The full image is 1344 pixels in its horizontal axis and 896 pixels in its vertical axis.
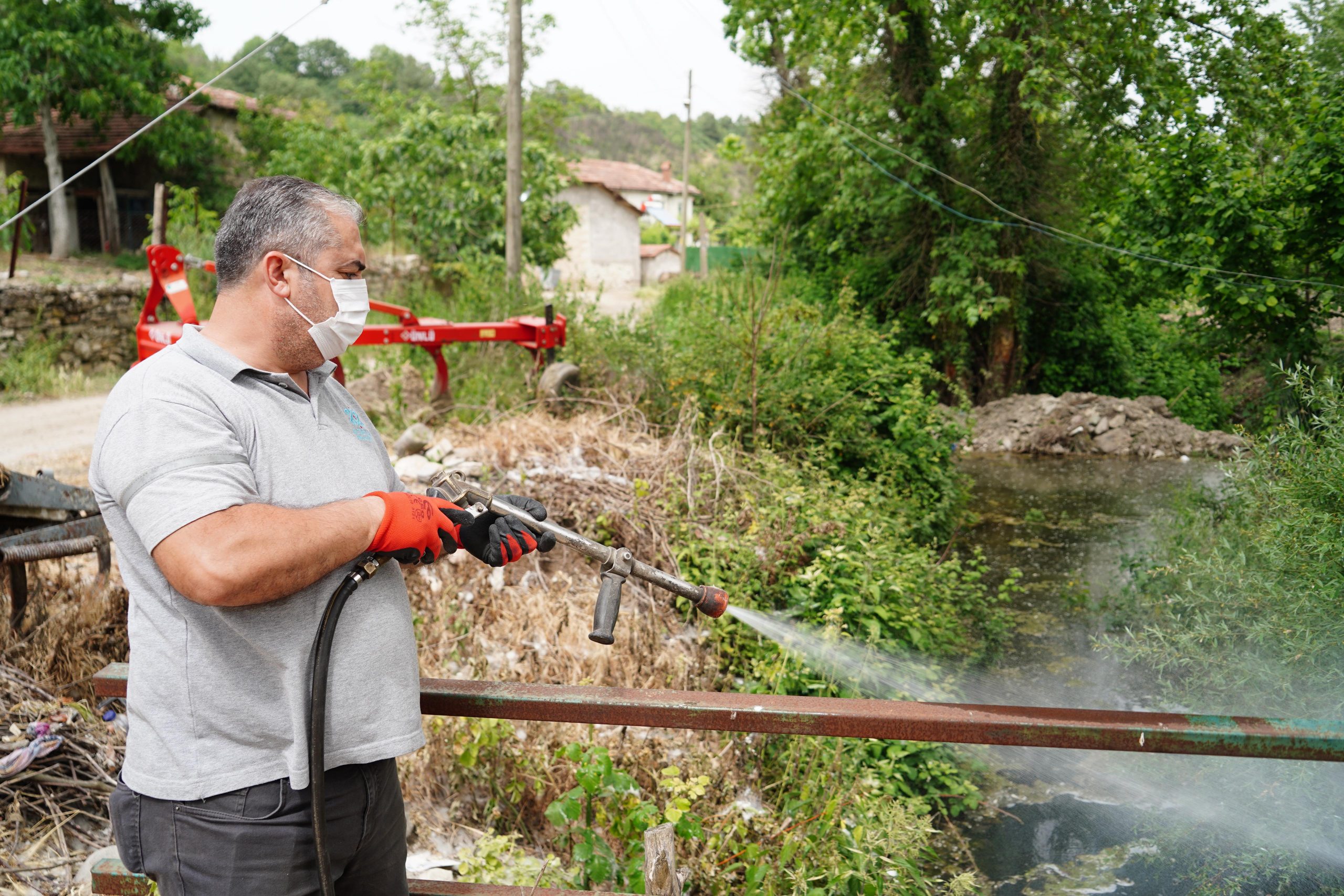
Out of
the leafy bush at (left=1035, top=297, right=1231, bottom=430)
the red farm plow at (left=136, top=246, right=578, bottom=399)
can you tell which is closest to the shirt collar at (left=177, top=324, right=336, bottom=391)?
the red farm plow at (left=136, top=246, right=578, bottom=399)

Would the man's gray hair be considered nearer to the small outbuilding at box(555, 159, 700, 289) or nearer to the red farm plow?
the red farm plow

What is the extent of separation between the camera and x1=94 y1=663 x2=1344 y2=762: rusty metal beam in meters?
1.94

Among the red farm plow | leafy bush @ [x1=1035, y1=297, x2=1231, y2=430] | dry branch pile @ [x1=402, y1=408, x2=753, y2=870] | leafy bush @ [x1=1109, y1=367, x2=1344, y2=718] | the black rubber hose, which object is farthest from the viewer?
leafy bush @ [x1=1035, y1=297, x2=1231, y2=430]

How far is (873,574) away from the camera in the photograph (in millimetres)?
5512

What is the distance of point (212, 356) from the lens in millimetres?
1687

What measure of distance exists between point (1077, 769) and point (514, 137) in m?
8.96

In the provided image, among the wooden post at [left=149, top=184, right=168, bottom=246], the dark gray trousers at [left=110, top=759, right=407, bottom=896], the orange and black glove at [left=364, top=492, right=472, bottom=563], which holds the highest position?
the wooden post at [left=149, top=184, right=168, bottom=246]

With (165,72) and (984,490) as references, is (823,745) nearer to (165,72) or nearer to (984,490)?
(984,490)

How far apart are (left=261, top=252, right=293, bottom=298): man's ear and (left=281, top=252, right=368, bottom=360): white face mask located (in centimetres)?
2

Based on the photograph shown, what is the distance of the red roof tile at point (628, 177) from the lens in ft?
147

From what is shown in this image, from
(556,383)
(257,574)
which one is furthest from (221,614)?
(556,383)

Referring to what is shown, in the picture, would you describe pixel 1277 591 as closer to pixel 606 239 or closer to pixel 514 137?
pixel 514 137

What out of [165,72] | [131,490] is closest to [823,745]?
[131,490]

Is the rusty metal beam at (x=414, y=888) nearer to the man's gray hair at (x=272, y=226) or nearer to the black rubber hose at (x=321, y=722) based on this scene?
the black rubber hose at (x=321, y=722)
